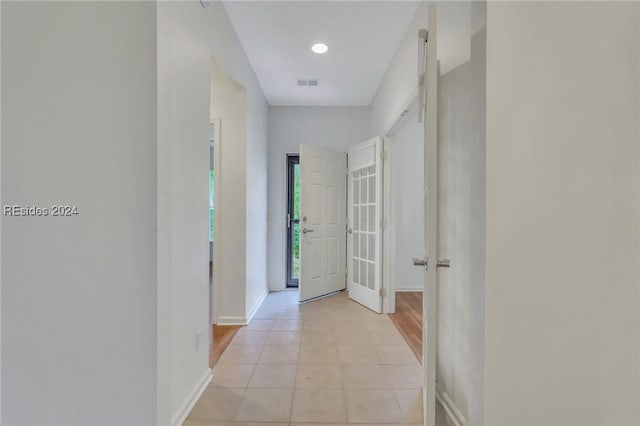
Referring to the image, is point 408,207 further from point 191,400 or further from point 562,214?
point 191,400

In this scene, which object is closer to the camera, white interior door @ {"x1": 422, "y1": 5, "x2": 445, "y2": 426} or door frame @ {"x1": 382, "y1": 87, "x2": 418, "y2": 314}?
white interior door @ {"x1": 422, "y1": 5, "x2": 445, "y2": 426}

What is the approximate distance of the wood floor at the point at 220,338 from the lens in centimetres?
238

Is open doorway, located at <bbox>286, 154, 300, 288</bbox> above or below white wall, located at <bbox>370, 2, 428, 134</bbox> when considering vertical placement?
below

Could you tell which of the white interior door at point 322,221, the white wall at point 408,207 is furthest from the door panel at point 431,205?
the white wall at point 408,207

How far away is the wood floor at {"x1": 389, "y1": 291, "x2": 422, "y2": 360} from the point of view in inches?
106

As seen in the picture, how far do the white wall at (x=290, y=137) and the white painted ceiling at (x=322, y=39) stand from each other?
21.2 inches

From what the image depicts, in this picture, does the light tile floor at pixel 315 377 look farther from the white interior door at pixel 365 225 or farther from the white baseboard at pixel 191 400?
the white interior door at pixel 365 225

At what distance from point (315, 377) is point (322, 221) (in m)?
2.33

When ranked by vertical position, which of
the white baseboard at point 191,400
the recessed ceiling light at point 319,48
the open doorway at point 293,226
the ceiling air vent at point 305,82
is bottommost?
the white baseboard at point 191,400

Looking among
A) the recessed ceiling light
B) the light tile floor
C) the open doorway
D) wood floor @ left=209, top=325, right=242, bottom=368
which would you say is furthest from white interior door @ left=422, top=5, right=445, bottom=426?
the open doorway

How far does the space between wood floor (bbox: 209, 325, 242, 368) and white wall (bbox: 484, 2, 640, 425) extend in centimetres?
188

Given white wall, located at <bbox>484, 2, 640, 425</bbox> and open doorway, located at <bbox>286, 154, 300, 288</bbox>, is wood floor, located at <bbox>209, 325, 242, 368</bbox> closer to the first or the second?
open doorway, located at <bbox>286, 154, 300, 288</bbox>

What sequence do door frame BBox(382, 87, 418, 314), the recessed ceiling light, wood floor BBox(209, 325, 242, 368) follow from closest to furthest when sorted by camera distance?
wood floor BBox(209, 325, 242, 368)
the recessed ceiling light
door frame BBox(382, 87, 418, 314)

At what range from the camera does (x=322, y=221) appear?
420 centimetres
